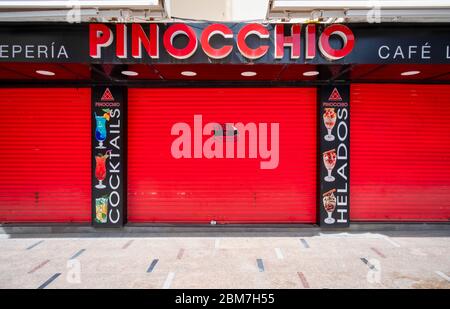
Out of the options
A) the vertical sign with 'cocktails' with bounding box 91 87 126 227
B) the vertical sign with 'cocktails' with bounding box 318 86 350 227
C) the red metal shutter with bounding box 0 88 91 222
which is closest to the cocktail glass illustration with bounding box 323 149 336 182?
the vertical sign with 'cocktails' with bounding box 318 86 350 227

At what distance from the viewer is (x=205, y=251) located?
256 inches

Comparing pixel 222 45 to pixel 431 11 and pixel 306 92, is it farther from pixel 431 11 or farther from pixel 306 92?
pixel 431 11

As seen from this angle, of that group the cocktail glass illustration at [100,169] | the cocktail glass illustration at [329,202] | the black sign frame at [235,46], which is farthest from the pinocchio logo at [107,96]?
the cocktail glass illustration at [329,202]

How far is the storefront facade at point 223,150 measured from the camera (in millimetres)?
7898

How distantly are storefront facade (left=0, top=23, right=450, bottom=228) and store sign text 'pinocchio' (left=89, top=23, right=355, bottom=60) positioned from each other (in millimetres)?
1737

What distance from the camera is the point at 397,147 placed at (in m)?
8.08

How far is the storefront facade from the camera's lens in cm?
790

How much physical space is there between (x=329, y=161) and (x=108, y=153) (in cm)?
575

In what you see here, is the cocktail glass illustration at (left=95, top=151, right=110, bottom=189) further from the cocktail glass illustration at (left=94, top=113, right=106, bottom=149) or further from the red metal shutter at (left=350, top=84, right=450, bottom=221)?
the red metal shutter at (left=350, top=84, right=450, bottom=221)

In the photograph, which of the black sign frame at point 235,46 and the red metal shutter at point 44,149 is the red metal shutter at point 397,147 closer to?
the black sign frame at point 235,46
